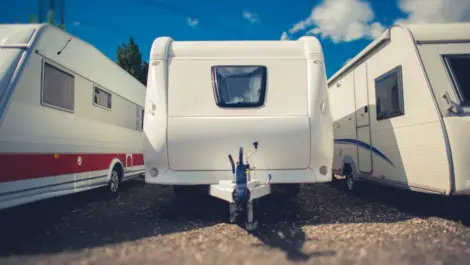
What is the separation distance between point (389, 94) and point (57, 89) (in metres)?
5.15

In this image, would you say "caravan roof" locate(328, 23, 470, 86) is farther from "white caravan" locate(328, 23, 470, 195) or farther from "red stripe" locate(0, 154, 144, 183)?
"red stripe" locate(0, 154, 144, 183)

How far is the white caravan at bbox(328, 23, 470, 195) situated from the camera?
162 inches

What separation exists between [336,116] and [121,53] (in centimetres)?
1706

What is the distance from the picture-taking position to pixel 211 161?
4469mm

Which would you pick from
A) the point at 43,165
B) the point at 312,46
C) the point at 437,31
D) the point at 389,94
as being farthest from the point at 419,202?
the point at 43,165

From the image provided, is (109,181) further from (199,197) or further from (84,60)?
(84,60)

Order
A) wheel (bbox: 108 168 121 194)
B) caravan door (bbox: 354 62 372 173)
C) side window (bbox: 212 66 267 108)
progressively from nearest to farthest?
side window (bbox: 212 66 267 108) → caravan door (bbox: 354 62 372 173) → wheel (bbox: 108 168 121 194)

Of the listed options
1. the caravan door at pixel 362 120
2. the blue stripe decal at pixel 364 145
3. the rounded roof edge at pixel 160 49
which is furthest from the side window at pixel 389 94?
the rounded roof edge at pixel 160 49

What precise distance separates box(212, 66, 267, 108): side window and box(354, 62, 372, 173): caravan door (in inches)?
103

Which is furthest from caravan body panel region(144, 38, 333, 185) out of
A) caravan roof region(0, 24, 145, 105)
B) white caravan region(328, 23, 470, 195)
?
caravan roof region(0, 24, 145, 105)

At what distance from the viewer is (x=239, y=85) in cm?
471

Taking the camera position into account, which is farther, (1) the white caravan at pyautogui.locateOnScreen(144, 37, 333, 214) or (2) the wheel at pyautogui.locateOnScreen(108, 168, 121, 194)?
(2) the wheel at pyautogui.locateOnScreen(108, 168, 121, 194)

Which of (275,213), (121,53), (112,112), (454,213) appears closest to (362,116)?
(454,213)

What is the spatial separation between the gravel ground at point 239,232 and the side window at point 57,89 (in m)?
1.75
